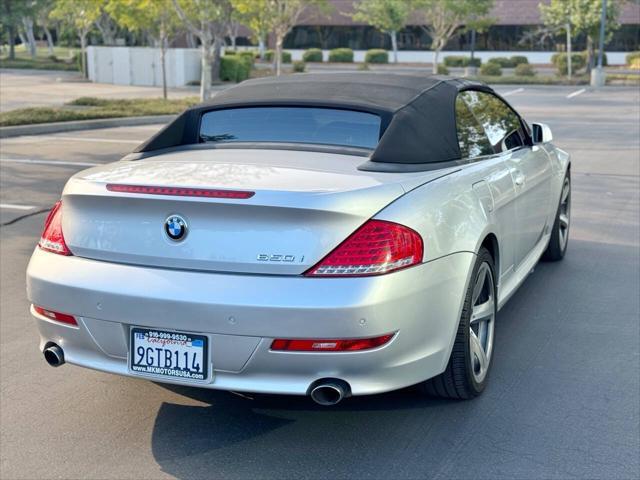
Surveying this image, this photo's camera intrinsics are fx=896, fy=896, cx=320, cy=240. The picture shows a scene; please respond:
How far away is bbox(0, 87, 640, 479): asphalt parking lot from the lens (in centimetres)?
385

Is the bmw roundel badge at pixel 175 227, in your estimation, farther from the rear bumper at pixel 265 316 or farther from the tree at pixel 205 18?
the tree at pixel 205 18

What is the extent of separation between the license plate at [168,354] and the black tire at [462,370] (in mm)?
1239

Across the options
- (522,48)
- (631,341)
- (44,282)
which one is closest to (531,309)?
(631,341)

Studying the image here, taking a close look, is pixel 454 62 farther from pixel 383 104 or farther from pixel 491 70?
pixel 383 104

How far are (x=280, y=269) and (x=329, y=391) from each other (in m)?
0.55

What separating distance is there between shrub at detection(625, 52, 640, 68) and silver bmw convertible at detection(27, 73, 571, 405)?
50.6 m

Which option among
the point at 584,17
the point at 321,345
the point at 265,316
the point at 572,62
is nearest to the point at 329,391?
the point at 321,345

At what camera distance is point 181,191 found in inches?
151

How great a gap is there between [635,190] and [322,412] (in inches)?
323

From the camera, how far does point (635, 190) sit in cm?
1142

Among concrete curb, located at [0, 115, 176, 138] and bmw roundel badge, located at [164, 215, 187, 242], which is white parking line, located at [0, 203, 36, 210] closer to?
bmw roundel badge, located at [164, 215, 187, 242]

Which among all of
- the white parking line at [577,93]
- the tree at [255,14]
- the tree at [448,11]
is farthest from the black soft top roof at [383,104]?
the tree at [448,11]

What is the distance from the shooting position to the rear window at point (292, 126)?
4.73 m

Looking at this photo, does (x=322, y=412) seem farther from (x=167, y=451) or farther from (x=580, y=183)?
(x=580, y=183)
